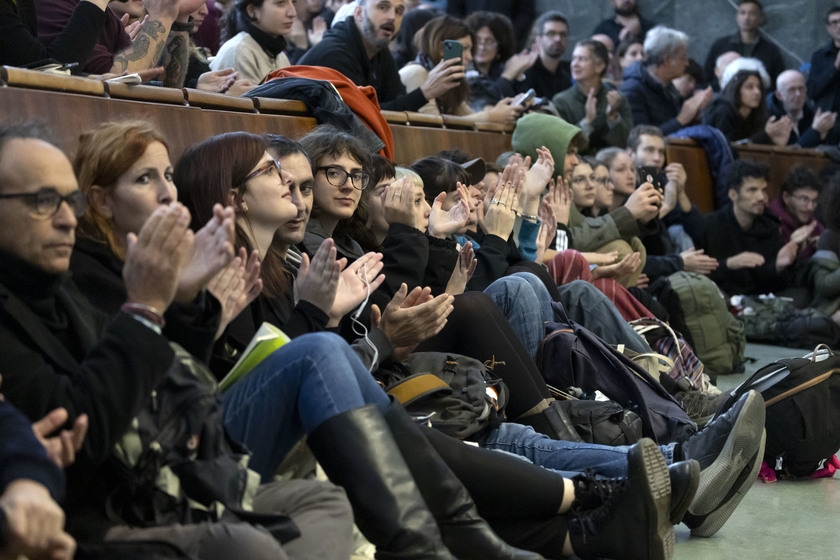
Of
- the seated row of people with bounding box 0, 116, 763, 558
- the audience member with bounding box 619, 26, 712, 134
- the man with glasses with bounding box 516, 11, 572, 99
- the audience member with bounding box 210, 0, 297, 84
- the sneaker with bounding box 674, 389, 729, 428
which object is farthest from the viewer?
the audience member with bounding box 619, 26, 712, 134

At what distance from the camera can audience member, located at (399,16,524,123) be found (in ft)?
17.2

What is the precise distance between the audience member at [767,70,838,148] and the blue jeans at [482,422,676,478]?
238 inches

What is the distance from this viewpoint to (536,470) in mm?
2277

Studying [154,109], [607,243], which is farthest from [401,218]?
[607,243]

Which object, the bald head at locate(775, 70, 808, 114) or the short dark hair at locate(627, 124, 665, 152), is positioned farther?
the bald head at locate(775, 70, 808, 114)

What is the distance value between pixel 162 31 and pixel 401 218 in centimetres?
104

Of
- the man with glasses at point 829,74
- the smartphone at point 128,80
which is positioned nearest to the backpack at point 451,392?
the smartphone at point 128,80

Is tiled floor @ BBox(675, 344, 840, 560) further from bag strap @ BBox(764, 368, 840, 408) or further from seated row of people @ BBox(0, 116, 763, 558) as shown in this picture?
bag strap @ BBox(764, 368, 840, 408)

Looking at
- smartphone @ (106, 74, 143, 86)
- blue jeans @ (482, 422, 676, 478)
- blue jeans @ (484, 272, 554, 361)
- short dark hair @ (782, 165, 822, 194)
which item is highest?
→ smartphone @ (106, 74, 143, 86)

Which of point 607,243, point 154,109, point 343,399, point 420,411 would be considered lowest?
point 607,243

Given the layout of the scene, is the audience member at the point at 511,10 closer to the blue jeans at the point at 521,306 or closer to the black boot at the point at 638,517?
the blue jeans at the point at 521,306

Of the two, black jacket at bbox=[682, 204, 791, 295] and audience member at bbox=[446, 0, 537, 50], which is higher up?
audience member at bbox=[446, 0, 537, 50]

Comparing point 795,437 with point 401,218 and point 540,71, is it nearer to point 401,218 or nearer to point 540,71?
point 401,218

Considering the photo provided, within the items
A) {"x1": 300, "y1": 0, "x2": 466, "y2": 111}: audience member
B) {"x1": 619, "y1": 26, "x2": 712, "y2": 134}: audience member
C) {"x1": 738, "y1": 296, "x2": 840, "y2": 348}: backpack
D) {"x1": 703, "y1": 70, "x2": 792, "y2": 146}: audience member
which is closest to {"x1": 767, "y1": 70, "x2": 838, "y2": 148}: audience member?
{"x1": 703, "y1": 70, "x2": 792, "y2": 146}: audience member
